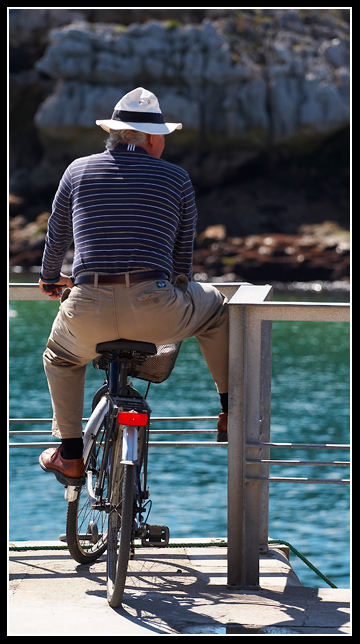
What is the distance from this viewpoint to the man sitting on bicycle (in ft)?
9.26

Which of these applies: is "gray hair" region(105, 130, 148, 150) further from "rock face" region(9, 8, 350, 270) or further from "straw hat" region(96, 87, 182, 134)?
"rock face" region(9, 8, 350, 270)

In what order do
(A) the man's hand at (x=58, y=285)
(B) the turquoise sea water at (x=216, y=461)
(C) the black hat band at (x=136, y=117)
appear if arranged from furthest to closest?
1. (B) the turquoise sea water at (x=216, y=461)
2. (A) the man's hand at (x=58, y=285)
3. (C) the black hat band at (x=136, y=117)

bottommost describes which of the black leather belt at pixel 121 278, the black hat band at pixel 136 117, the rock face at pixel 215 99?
the black leather belt at pixel 121 278

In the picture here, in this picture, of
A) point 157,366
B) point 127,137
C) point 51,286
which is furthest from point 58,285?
point 127,137

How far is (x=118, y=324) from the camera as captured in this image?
281cm

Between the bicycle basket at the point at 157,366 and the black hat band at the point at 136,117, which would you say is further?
the bicycle basket at the point at 157,366

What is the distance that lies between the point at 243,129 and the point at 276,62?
4208 mm

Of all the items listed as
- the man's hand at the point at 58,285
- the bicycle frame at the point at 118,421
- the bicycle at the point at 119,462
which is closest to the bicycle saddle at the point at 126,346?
the bicycle at the point at 119,462

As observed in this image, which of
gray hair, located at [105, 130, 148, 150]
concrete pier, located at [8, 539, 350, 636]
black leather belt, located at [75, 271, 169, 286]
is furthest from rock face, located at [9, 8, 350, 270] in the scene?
black leather belt, located at [75, 271, 169, 286]

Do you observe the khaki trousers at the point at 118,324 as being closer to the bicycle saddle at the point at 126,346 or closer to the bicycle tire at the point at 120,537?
the bicycle saddle at the point at 126,346

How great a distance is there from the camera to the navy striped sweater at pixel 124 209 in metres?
2.83

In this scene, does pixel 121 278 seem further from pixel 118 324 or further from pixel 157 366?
pixel 157 366

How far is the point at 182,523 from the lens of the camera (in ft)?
43.0
